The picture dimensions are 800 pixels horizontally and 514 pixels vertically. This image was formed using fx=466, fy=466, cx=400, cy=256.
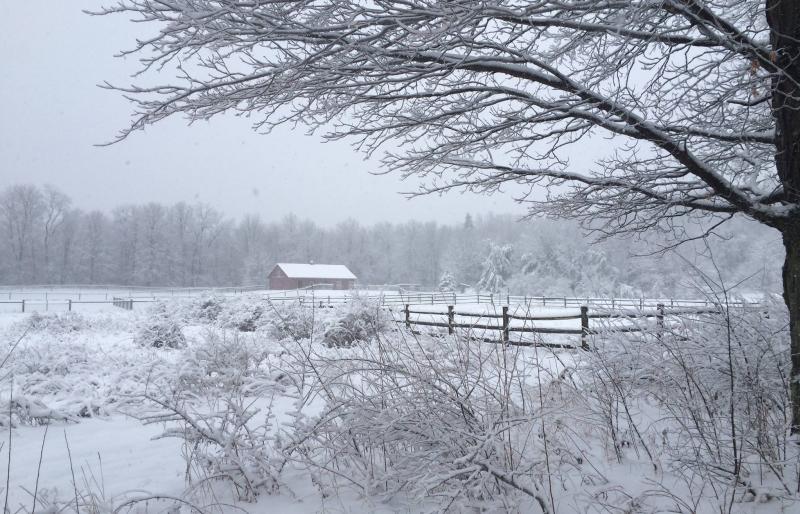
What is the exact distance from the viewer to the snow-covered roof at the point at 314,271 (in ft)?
187

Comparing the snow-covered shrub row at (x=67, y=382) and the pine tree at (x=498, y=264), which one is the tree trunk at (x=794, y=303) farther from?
the pine tree at (x=498, y=264)

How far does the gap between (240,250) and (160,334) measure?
2796 inches

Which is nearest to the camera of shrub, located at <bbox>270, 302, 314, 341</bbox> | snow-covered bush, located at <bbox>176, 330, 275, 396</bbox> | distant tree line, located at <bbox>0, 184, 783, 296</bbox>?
snow-covered bush, located at <bbox>176, 330, 275, 396</bbox>

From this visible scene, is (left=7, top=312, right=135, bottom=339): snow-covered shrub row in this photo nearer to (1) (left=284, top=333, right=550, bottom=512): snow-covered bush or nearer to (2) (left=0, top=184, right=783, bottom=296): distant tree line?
(1) (left=284, top=333, right=550, bottom=512): snow-covered bush

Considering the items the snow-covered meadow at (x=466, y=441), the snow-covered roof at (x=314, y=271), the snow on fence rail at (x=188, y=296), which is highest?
the snow-covered roof at (x=314, y=271)

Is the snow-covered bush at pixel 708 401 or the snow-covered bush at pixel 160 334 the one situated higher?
→ the snow-covered bush at pixel 708 401

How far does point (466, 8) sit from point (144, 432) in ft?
18.2

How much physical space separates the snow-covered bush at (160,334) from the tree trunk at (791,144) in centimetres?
1318

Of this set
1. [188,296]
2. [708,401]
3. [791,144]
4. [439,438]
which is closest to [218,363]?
[439,438]

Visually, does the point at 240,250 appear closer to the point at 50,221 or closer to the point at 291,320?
the point at 50,221

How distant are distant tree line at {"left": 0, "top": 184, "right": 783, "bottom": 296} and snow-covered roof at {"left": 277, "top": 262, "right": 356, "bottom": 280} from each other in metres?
13.2

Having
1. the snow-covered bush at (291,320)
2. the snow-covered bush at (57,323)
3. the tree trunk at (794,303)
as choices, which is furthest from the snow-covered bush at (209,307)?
the tree trunk at (794,303)

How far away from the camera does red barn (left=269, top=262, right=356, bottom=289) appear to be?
185ft

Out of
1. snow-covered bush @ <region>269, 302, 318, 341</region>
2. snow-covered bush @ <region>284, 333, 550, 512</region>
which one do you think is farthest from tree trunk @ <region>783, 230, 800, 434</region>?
snow-covered bush @ <region>269, 302, 318, 341</region>
